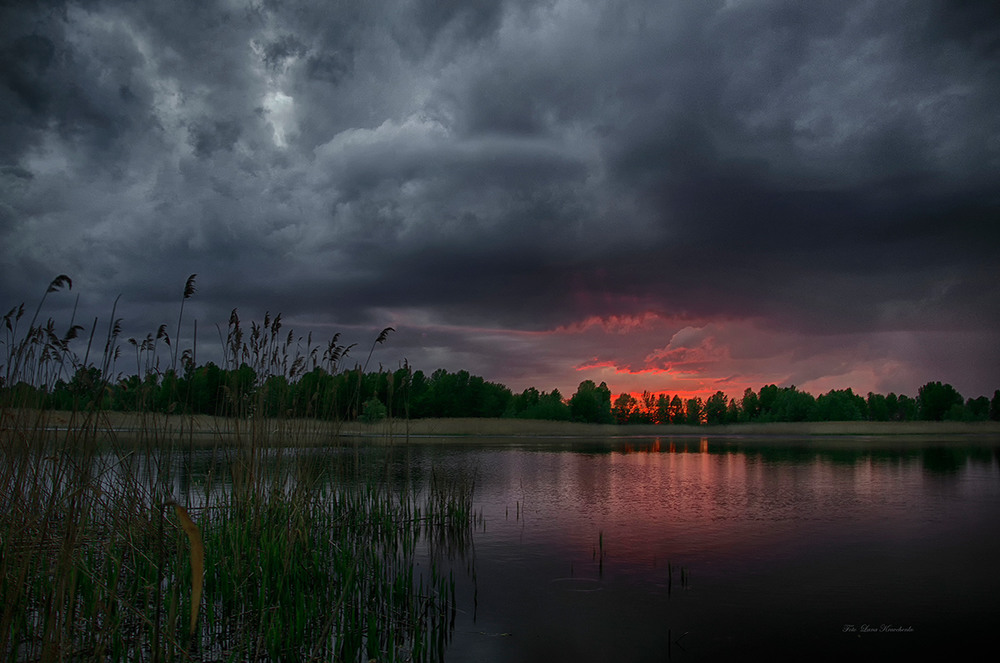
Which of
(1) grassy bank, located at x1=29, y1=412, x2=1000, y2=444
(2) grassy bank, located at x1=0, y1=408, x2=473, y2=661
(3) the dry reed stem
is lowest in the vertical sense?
(1) grassy bank, located at x1=29, y1=412, x2=1000, y2=444

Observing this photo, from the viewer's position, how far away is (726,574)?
7.03 m

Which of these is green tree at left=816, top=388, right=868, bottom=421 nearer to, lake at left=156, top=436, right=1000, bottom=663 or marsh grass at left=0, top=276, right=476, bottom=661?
lake at left=156, top=436, right=1000, bottom=663

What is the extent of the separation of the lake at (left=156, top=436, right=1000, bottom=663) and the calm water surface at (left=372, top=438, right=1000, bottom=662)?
23 millimetres

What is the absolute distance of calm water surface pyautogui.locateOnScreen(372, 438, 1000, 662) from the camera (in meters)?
5.15

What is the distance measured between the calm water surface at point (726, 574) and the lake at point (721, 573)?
0.08 feet

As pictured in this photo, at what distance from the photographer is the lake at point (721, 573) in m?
5.14

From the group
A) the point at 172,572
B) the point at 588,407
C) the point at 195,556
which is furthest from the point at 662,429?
the point at 195,556

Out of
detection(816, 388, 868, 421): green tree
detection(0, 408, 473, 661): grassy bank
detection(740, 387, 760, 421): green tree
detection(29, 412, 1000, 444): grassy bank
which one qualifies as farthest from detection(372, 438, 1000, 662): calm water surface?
detection(740, 387, 760, 421): green tree

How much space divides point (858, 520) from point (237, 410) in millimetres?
10042

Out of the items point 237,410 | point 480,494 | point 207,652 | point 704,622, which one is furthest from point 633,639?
point 480,494

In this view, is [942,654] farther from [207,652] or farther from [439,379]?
[439,379]

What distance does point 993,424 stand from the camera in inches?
2172

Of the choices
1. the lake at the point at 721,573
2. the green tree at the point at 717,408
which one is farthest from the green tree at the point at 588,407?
the lake at the point at 721,573

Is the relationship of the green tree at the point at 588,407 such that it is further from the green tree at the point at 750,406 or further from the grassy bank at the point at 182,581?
the grassy bank at the point at 182,581
